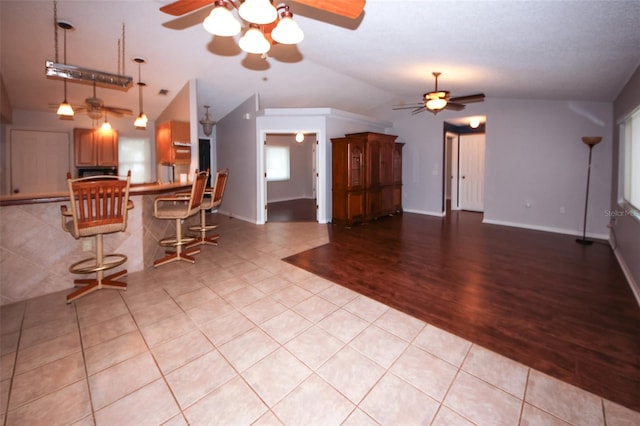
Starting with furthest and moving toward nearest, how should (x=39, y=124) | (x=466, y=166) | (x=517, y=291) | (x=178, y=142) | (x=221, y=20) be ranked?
1. (x=466, y=166)
2. (x=39, y=124)
3. (x=178, y=142)
4. (x=517, y=291)
5. (x=221, y=20)

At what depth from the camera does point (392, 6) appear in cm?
270

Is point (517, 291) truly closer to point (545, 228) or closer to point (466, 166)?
point (545, 228)

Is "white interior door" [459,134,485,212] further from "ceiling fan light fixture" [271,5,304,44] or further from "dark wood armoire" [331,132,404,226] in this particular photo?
"ceiling fan light fixture" [271,5,304,44]

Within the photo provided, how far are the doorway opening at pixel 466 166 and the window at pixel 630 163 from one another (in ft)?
12.0

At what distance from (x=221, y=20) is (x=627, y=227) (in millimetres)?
5043

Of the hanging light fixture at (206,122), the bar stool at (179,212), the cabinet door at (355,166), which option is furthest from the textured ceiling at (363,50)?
the bar stool at (179,212)

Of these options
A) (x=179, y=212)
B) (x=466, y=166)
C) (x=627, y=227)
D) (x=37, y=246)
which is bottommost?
(x=37, y=246)

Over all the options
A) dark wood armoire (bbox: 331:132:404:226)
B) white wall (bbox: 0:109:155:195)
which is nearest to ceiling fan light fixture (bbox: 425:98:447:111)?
dark wood armoire (bbox: 331:132:404:226)

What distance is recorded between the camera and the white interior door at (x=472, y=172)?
784 cm

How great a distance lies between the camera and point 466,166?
319 inches

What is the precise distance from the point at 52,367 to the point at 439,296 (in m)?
3.06

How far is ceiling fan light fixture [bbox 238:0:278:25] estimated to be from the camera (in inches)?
60.6

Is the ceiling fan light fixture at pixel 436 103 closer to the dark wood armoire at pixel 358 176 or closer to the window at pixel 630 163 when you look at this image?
the dark wood armoire at pixel 358 176

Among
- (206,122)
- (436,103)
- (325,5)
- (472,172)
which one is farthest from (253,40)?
(472,172)
